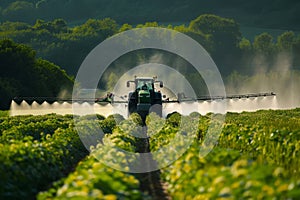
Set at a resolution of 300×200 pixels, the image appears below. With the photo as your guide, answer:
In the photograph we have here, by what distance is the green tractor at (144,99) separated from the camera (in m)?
37.7

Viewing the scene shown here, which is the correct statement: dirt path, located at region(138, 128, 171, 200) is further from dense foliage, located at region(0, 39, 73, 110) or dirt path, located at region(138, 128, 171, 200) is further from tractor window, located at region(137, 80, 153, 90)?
dense foliage, located at region(0, 39, 73, 110)

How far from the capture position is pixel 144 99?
37688 millimetres

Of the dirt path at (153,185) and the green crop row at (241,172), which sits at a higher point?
the green crop row at (241,172)

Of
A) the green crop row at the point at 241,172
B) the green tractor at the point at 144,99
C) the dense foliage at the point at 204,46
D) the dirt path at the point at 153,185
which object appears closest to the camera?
the green crop row at the point at 241,172

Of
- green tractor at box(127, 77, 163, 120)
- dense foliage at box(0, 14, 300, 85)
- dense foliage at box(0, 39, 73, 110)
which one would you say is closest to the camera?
green tractor at box(127, 77, 163, 120)

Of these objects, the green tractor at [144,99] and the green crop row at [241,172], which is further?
the green tractor at [144,99]

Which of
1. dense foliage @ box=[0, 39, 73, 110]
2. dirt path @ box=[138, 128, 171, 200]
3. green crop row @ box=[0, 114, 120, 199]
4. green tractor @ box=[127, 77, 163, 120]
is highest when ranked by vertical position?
dense foliage @ box=[0, 39, 73, 110]

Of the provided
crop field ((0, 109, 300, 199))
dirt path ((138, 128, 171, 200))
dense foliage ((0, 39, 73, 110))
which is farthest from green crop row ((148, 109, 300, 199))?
dense foliage ((0, 39, 73, 110))

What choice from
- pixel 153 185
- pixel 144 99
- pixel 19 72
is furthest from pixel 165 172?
pixel 19 72

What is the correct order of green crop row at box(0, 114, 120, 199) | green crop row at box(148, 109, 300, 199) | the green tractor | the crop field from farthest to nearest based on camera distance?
the green tractor
green crop row at box(0, 114, 120, 199)
the crop field
green crop row at box(148, 109, 300, 199)

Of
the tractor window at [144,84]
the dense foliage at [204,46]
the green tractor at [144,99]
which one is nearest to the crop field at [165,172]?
the green tractor at [144,99]

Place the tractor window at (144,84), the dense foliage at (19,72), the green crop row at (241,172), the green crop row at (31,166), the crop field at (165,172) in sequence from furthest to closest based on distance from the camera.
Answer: the dense foliage at (19,72)
the tractor window at (144,84)
the green crop row at (31,166)
the crop field at (165,172)
the green crop row at (241,172)

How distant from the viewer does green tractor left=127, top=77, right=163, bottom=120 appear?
37.7 m

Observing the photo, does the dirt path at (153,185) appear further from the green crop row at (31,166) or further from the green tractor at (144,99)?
the green tractor at (144,99)
